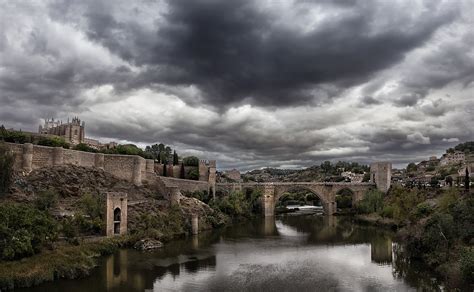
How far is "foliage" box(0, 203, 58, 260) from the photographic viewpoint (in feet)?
67.5

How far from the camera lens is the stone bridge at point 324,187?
199 feet

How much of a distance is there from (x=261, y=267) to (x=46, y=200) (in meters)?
17.0

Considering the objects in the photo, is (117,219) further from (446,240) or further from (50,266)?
(446,240)

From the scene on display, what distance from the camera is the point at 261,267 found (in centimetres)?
2450

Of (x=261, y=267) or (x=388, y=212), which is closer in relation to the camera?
(x=261, y=267)

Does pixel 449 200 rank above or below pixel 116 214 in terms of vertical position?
above

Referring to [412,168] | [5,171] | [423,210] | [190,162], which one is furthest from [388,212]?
[412,168]

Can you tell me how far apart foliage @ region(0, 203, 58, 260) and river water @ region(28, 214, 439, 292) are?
252 cm

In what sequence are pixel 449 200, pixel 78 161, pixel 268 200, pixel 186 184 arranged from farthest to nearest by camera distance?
pixel 268 200 < pixel 186 184 < pixel 78 161 < pixel 449 200

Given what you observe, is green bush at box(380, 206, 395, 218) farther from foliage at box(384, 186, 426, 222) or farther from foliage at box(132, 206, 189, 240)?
foliage at box(132, 206, 189, 240)

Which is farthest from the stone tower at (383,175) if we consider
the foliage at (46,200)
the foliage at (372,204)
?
the foliage at (46,200)

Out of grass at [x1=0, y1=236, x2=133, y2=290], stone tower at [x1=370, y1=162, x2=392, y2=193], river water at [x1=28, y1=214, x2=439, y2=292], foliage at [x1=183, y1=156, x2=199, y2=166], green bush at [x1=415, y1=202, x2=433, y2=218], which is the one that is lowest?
river water at [x1=28, y1=214, x2=439, y2=292]

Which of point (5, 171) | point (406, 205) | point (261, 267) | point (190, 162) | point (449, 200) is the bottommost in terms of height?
point (261, 267)

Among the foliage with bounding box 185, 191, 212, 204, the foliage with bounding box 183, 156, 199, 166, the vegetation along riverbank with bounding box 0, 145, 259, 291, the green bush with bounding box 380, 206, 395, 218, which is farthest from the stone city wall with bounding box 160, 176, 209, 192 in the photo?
the green bush with bounding box 380, 206, 395, 218
